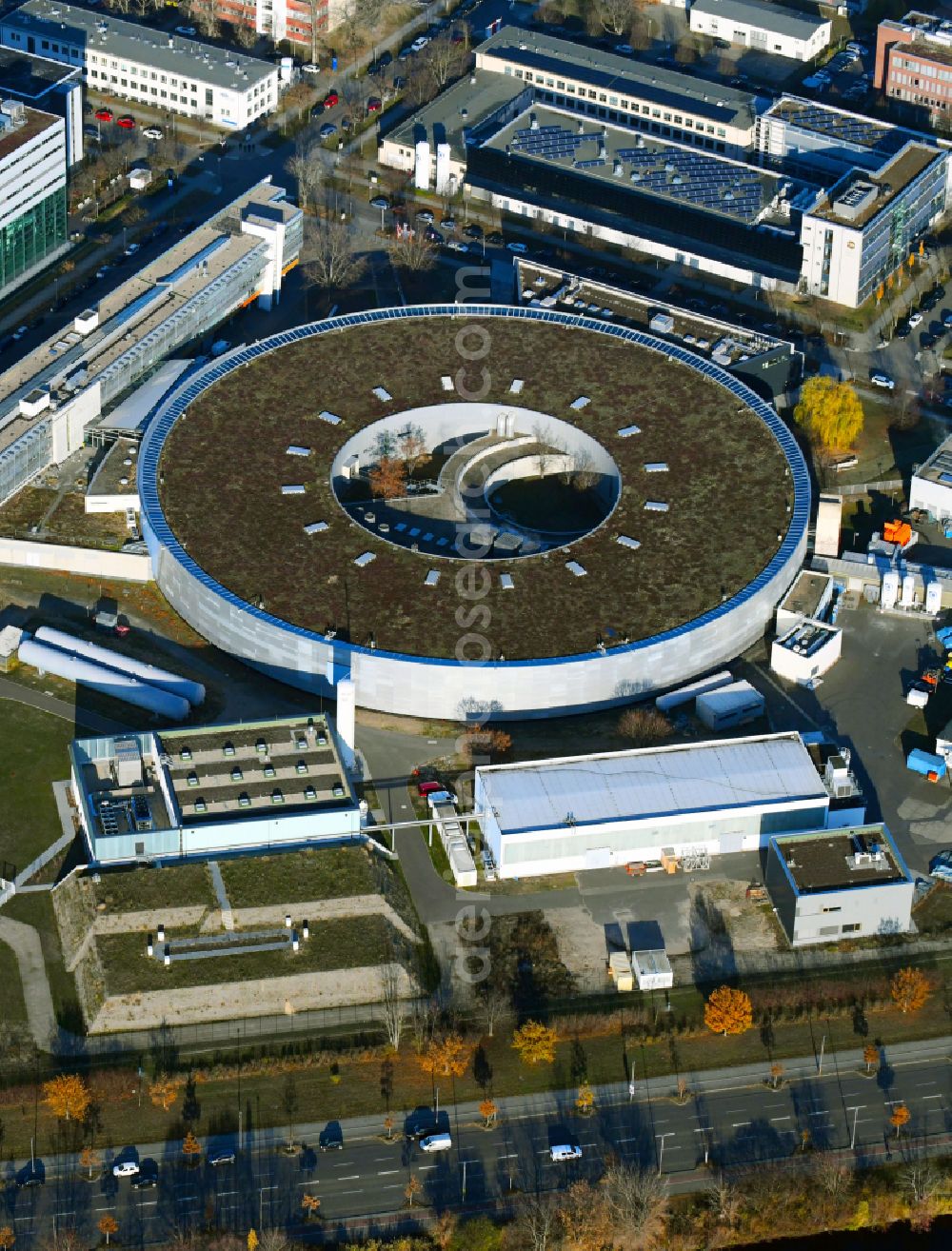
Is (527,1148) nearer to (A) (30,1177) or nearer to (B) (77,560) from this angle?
(A) (30,1177)

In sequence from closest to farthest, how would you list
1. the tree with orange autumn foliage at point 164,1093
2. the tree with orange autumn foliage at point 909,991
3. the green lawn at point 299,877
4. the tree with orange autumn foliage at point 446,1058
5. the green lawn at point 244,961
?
the tree with orange autumn foliage at point 164,1093
the tree with orange autumn foliage at point 446,1058
the green lawn at point 244,961
the tree with orange autumn foliage at point 909,991
the green lawn at point 299,877

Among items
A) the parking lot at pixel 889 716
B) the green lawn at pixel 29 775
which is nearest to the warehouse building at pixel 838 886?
the parking lot at pixel 889 716

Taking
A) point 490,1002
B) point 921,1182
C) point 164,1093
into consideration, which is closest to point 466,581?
point 490,1002

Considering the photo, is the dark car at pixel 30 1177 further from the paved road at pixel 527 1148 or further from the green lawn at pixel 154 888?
the green lawn at pixel 154 888

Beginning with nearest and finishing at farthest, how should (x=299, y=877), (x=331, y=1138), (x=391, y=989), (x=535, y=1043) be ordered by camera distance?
(x=331, y=1138)
(x=535, y=1043)
(x=391, y=989)
(x=299, y=877)

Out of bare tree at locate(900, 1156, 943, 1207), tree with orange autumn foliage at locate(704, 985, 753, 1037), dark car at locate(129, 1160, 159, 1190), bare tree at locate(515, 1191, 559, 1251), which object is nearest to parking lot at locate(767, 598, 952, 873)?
tree with orange autumn foliage at locate(704, 985, 753, 1037)

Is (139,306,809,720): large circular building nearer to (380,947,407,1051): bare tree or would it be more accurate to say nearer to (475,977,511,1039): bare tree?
(380,947,407,1051): bare tree
